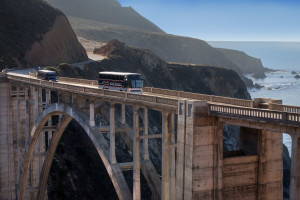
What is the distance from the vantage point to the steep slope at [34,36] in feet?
256

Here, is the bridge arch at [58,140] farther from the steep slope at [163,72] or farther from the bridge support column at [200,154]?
the steep slope at [163,72]

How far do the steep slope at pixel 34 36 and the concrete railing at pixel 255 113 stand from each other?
5450 centimetres

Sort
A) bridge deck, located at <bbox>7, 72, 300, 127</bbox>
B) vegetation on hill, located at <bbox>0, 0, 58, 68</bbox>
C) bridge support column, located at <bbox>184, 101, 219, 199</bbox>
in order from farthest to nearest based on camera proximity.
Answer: vegetation on hill, located at <bbox>0, 0, 58, 68</bbox> < bridge support column, located at <bbox>184, 101, 219, 199</bbox> < bridge deck, located at <bbox>7, 72, 300, 127</bbox>

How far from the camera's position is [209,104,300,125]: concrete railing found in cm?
1878

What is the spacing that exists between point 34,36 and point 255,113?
69.8m

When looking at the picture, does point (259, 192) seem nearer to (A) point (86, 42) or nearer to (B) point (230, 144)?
(B) point (230, 144)

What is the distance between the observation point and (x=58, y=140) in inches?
1671

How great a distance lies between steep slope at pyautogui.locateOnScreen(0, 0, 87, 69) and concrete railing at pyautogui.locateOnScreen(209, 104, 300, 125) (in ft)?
179

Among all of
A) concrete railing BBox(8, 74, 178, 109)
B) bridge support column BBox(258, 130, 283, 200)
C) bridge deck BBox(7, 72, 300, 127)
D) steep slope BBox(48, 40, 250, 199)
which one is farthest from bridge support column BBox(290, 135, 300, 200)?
steep slope BBox(48, 40, 250, 199)

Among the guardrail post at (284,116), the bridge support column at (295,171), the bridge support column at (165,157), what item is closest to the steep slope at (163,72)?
the bridge support column at (165,157)

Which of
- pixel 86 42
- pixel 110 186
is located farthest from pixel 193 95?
pixel 86 42

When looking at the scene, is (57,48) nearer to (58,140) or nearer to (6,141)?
(6,141)

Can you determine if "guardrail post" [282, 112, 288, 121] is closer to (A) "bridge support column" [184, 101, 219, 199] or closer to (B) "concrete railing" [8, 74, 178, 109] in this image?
(A) "bridge support column" [184, 101, 219, 199]

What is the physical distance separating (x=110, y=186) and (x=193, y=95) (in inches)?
1230
